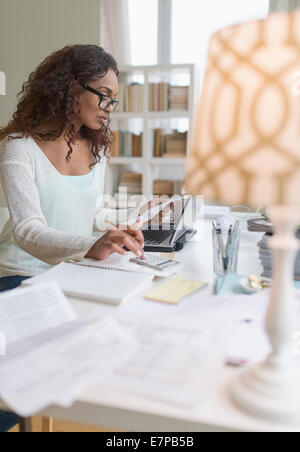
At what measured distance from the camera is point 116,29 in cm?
395

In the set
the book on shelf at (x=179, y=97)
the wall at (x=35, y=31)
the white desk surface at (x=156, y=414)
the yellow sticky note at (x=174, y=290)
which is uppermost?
the wall at (x=35, y=31)

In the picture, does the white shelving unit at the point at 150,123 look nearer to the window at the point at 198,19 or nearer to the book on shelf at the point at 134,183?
the book on shelf at the point at 134,183

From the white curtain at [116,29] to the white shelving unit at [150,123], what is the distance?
0.64 ft

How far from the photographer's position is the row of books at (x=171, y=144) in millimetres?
3830

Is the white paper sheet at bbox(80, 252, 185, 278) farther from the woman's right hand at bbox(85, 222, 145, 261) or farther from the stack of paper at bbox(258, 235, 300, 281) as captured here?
the stack of paper at bbox(258, 235, 300, 281)

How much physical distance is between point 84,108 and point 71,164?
224mm

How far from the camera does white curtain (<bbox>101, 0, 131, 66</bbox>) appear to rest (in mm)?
3885

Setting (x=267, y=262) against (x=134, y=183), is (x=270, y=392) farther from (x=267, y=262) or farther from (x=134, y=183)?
(x=134, y=183)

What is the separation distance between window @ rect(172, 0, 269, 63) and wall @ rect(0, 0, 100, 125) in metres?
0.73

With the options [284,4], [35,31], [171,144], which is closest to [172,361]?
[171,144]

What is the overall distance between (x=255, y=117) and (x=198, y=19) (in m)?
3.86

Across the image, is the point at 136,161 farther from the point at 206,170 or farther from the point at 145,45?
the point at 206,170

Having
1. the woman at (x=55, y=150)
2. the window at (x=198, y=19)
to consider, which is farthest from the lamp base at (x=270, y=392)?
the window at (x=198, y=19)
